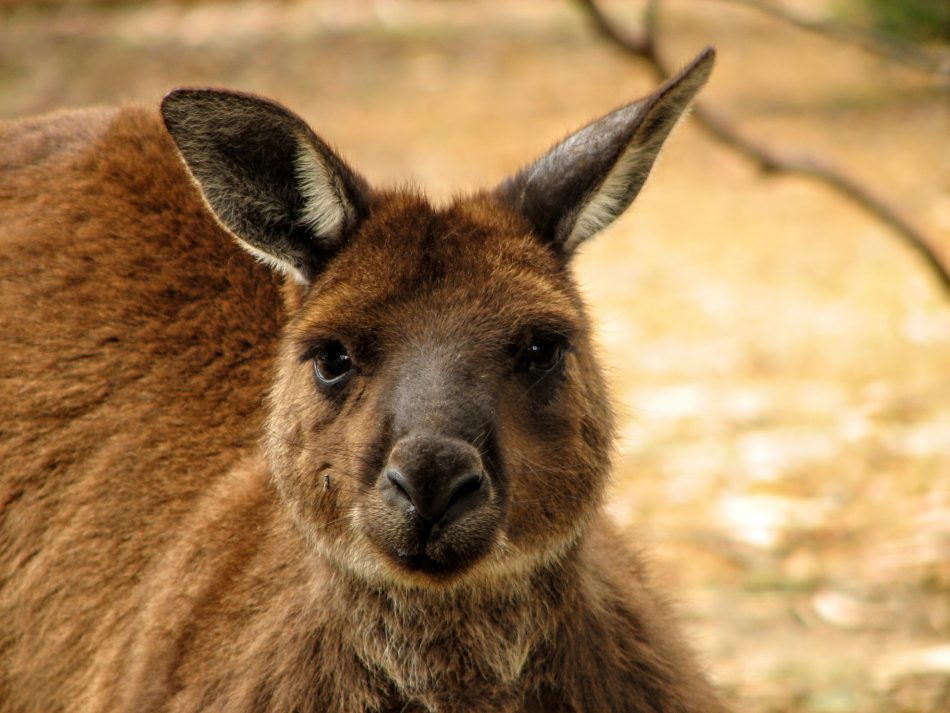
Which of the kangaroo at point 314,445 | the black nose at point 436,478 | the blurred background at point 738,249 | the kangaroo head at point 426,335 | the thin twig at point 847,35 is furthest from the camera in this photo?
the blurred background at point 738,249

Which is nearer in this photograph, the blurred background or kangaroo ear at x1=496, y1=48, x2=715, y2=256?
kangaroo ear at x1=496, y1=48, x2=715, y2=256


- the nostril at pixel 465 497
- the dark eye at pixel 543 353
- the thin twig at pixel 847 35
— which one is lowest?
the thin twig at pixel 847 35

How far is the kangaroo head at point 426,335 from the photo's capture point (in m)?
4.29

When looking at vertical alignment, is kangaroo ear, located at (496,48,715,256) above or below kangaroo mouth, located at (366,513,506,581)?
above

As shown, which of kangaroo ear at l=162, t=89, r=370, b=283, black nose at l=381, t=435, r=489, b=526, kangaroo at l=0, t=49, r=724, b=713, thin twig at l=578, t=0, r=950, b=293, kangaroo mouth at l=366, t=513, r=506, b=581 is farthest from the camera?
thin twig at l=578, t=0, r=950, b=293

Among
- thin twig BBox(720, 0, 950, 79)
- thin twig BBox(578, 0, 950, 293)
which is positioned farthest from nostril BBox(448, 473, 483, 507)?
thin twig BBox(578, 0, 950, 293)

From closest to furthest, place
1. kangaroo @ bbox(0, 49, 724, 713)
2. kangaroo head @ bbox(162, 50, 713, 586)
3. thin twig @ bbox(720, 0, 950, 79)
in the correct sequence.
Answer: kangaroo head @ bbox(162, 50, 713, 586) < kangaroo @ bbox(0, 49, 724, 713) < thin twig @ bbox(720, 0, 950, 79)

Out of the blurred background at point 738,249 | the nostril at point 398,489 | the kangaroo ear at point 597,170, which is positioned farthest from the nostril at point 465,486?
the blurred background at point 738,249

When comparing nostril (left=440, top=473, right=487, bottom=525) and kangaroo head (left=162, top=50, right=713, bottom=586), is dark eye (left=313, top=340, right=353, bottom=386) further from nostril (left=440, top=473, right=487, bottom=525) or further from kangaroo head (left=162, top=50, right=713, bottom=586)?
nostril (left=440, top=473, right=487, bottom=525)

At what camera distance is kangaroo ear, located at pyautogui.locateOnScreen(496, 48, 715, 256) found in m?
4.64

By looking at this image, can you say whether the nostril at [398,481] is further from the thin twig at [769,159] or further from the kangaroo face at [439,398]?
the thin twig at [769,159]

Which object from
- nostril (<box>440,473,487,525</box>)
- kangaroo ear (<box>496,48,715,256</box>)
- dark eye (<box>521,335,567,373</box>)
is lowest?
dark eye (<box>521,335,567,373</box>)

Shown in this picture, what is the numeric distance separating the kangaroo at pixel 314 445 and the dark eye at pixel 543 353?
1 centimetres

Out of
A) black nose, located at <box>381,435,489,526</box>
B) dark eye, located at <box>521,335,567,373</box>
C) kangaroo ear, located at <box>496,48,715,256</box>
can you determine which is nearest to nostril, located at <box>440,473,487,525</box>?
black nose, located at <box>381,435,489,526</box>
